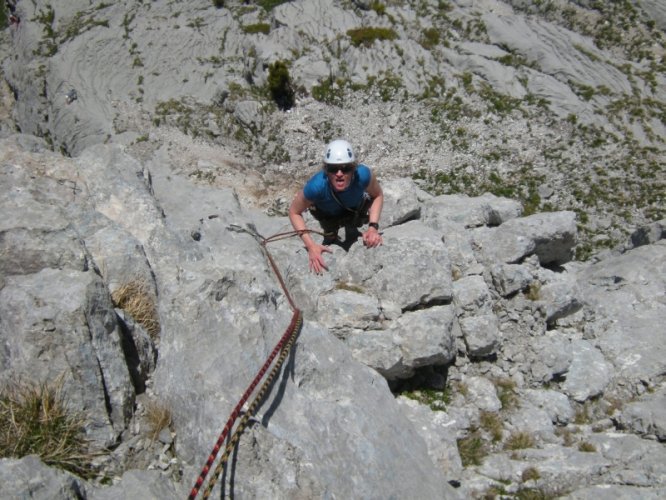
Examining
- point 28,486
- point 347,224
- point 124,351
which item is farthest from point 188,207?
point 28,486

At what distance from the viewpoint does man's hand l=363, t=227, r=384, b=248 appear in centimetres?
824

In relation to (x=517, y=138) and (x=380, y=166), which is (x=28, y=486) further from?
(x=517, y=138)

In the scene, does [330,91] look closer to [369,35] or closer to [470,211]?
[369,35]

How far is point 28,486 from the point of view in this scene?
383 centimetres

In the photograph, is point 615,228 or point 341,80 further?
point 341,80

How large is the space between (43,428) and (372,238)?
5417 mm

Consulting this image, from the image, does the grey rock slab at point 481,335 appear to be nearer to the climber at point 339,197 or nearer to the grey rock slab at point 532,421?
the grey rock slab at point 532,421

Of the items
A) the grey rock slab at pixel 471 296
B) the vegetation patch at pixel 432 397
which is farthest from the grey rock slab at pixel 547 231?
the vegetation patch at pixel 432 397

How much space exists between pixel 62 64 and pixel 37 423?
26.0 meters

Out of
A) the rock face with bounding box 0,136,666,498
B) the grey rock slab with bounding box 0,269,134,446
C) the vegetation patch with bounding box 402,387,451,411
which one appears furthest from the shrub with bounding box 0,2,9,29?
the vegetation patch with bounding box 402,387,451,411

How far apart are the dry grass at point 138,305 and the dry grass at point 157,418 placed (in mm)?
1369

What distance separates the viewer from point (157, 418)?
515cm

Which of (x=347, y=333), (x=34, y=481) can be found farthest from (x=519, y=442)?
(x=34, y=481)

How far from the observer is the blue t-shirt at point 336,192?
Result: 26.5ft
